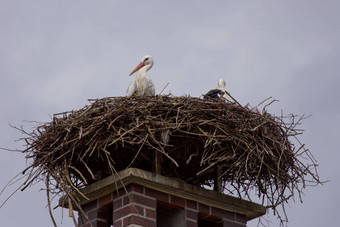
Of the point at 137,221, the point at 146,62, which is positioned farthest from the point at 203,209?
the point at 146,62

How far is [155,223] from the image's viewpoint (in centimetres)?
1020

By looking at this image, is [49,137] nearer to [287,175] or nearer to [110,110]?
[110,110]

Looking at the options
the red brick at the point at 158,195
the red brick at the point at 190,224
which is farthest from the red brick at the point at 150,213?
the red brick at the point at 190,224

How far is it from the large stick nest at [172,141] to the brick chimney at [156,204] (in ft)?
0.70

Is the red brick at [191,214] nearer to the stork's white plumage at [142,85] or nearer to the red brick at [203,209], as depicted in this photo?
the red brick at [203,209]

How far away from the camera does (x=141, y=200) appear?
10312 mm

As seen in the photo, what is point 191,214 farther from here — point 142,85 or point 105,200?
point 142,85

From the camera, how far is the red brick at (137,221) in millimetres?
10023

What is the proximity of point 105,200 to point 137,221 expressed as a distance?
77 centimetres

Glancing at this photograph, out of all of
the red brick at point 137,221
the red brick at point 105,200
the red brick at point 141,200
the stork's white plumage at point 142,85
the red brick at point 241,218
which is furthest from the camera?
the stork's white plumage at point 142,85

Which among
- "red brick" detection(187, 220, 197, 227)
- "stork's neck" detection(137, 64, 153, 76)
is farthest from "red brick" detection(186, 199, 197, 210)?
"stork's neck" detection(137, 64, 153, 76)

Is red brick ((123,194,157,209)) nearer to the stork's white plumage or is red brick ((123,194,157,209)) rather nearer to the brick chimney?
the brick chimney

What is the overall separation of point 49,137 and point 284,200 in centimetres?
292

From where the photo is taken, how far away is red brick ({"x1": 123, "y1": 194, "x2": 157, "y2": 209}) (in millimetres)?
10250
